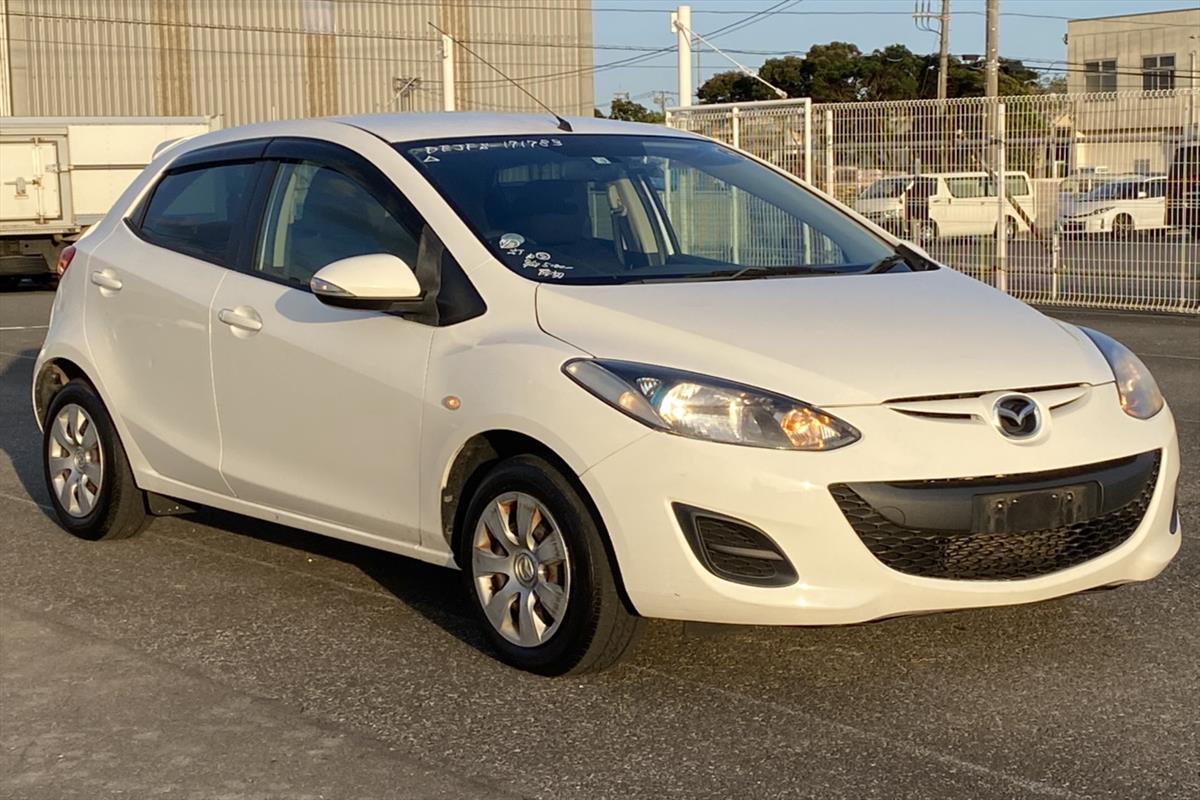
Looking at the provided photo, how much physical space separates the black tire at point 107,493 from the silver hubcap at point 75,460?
0.9 inches

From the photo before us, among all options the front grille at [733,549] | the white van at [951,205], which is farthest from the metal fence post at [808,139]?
the front grille at [733,549]

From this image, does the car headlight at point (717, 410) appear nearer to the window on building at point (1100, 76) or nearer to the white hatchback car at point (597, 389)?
the white hatchback car at point (597, 389)

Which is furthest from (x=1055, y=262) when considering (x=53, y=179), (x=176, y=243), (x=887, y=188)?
(x=53, y=179)

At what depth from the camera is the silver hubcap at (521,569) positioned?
4.73 m

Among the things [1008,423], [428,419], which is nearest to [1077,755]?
[1008,423]

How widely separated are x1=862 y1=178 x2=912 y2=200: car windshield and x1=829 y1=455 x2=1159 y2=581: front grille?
1310cm

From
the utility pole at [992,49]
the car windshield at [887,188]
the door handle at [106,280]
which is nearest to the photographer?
the door handle at [106,280]

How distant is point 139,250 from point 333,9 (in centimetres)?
4472

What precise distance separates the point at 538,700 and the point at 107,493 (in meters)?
2.63

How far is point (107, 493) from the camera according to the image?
6570mm

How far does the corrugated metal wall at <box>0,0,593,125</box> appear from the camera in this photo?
46.2 m

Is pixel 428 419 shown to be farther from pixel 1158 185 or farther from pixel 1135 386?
pixel 1158 185

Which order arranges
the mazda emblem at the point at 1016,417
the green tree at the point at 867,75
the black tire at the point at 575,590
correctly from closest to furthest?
1. the mazda emblem at the point at 1016,417
2. the black tire at the point at 575,590
3. the green tree at the point at 867,75

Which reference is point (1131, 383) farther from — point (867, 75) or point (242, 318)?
point (867, 75)
